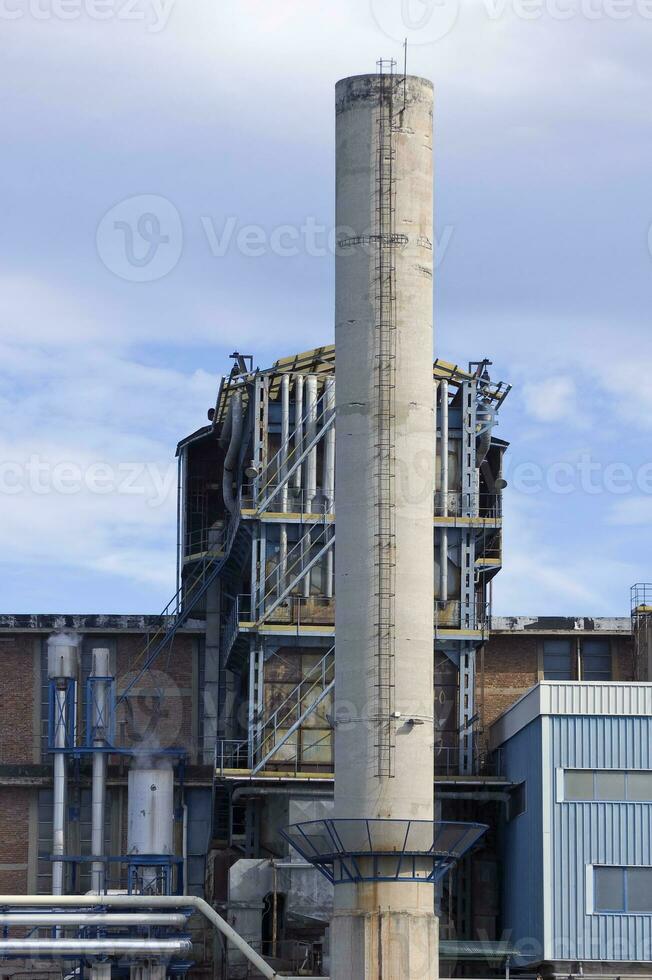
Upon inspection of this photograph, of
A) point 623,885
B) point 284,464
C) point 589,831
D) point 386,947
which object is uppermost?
point 284,464

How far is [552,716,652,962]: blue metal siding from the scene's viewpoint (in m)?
49.4

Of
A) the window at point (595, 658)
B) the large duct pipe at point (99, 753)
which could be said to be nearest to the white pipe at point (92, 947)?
the large duct pipe at point (99, 753)

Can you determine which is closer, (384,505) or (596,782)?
(384,505)

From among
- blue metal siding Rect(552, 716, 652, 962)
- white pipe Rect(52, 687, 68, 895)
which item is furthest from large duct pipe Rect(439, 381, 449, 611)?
white pipe Rect(52, 687, 68, 895)

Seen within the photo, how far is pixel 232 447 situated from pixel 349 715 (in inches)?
751

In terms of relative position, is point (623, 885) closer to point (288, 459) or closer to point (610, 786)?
point (610, 786)

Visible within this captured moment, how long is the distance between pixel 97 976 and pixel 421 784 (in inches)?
549

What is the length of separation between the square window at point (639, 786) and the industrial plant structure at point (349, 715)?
0.11 meters

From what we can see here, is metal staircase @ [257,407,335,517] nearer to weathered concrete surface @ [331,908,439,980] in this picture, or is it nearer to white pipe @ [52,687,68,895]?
white pipe @ [52,687,68,895]

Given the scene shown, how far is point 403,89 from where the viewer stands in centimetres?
4841

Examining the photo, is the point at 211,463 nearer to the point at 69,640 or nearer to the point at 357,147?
the point at 69,640

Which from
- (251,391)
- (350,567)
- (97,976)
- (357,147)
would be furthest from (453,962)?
(357,147)

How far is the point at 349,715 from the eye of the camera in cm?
4534

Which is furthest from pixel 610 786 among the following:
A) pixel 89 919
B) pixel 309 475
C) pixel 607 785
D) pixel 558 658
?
pixel 558 658
